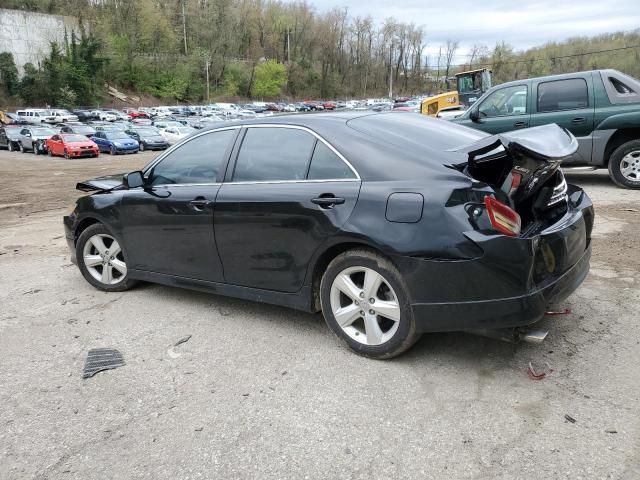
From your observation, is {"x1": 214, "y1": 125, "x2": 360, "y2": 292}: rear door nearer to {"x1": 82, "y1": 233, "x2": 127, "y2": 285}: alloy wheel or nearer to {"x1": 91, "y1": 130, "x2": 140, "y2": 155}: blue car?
{"x1": 82, "y1": 233, "x2": 127, "y2": 285}: alloy wheel

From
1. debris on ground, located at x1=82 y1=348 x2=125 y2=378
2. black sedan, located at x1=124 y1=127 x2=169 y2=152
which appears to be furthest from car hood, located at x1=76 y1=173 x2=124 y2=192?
black sedan, located at x1=124 y1=127 x2=169 y2=152

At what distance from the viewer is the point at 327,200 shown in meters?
3.55

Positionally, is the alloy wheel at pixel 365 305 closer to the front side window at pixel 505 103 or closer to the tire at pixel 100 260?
the tire at pixel 100 260

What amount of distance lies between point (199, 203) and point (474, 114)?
282 inches

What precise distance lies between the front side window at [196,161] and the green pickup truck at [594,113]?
6.27 metres

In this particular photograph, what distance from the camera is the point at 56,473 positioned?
261 centimetres

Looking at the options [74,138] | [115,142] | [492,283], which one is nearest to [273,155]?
[492,283]

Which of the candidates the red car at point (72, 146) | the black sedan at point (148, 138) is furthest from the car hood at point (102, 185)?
the black sedan at point (148, 138)

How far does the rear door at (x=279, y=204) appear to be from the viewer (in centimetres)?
358

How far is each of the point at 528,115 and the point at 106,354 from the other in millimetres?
8098

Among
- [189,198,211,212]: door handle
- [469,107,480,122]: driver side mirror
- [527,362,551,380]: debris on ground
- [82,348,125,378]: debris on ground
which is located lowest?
[82,348,125,378]: debris on ground

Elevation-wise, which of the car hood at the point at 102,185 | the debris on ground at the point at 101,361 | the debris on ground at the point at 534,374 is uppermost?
the car hood at the point at 102,185

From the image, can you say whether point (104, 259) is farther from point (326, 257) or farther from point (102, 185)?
point (326, 257)

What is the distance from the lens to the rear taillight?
10.0 ft
